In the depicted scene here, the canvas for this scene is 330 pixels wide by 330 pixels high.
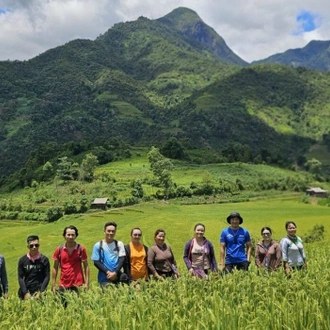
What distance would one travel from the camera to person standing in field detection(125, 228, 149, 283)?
26.3 ft

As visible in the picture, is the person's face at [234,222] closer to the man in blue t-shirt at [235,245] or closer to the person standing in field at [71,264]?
the man in blue t-shirt at [235,245]

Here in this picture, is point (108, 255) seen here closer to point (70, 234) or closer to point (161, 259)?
point (70, 234)

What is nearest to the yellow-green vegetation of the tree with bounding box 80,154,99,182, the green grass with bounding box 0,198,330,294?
the green grass with bounding box 0,198,330,294

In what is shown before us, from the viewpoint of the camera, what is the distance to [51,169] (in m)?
99.7

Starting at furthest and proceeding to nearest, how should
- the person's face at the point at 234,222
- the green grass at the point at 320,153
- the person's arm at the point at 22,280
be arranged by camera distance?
the green grass at the point at 320,153, the person's face at the point at 234,222, the person's arm at the point at 22,280

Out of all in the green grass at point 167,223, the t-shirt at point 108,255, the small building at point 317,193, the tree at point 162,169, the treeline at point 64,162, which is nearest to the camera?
the t-shirt at point 108,255

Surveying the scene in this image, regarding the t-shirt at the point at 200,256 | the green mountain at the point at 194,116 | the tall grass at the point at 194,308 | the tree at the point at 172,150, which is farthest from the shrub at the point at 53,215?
the tall grass at the point at 194,308

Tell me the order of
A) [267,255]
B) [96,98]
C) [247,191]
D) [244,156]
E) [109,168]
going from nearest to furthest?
[267,255], [247,191], [109,168], [244,156], [96,98]

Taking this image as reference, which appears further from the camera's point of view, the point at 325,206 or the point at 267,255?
the point at 325,206

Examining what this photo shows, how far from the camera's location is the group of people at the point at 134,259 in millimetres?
7680

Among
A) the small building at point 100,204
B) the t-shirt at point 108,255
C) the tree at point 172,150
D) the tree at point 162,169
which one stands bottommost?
the small building at point 100,204

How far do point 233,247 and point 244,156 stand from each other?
4259 inches

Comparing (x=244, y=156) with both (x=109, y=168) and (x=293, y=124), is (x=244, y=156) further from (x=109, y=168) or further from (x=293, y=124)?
(x=293, y=124)

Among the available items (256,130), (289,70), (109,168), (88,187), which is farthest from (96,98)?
(88,187)
